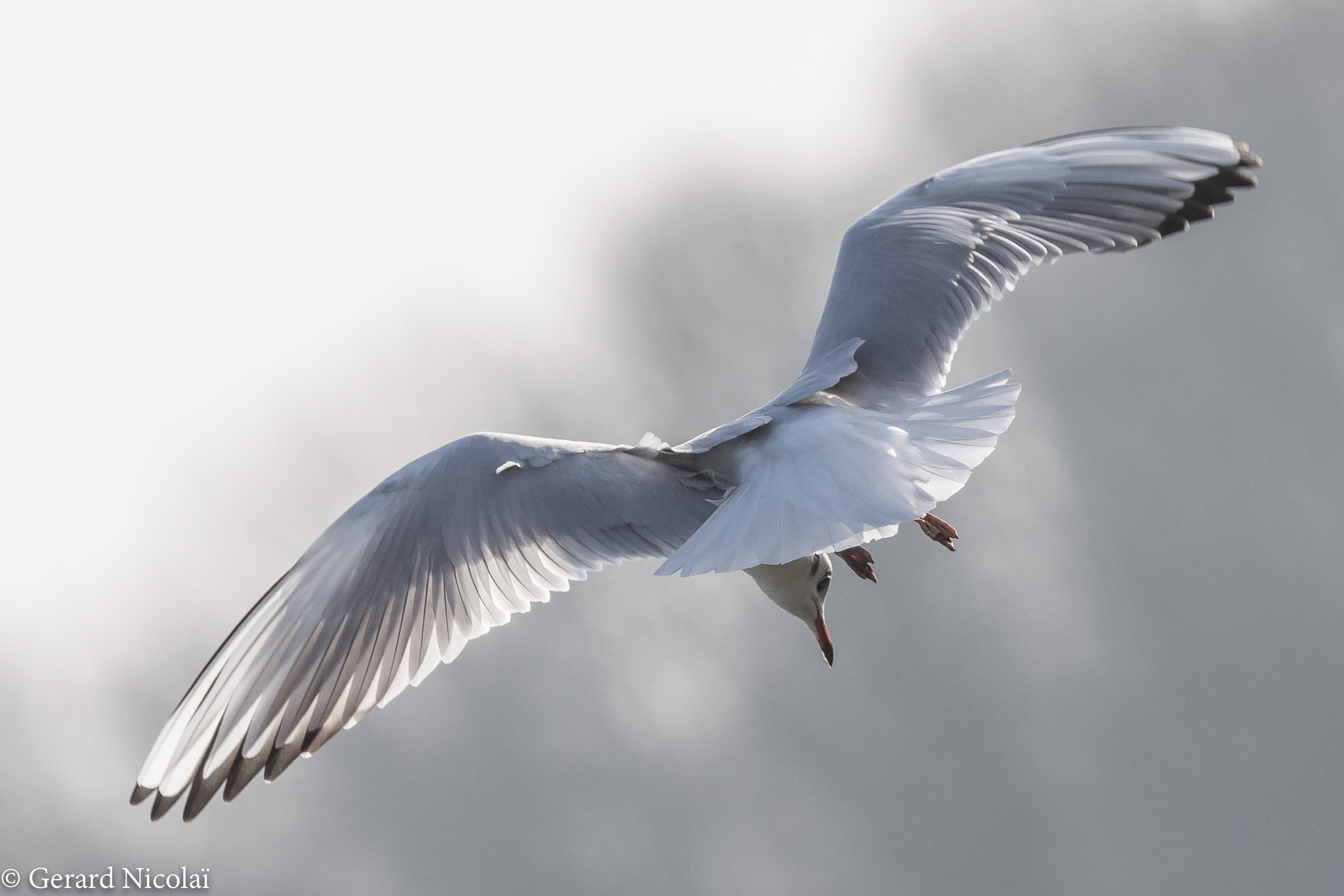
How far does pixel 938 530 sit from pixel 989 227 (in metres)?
0.61

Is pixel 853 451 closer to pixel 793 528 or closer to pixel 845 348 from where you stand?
pixel 793 528

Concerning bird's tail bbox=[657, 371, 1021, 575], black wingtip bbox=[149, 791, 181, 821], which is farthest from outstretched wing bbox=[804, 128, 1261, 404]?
black wingtip bbox=[149, 791, 181, 821]

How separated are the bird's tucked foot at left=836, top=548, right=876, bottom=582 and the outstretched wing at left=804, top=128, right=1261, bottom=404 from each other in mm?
299

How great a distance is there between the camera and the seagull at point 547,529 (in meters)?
1.63

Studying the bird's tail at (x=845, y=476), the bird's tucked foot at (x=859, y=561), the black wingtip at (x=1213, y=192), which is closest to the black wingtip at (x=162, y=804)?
the bird's tail at (x=845, y=476)

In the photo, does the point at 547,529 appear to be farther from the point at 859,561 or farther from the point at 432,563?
the point at 859,561

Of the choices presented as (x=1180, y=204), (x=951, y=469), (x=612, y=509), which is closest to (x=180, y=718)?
(x=612, y=509)

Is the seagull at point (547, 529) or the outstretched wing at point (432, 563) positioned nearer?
the seagull at point (547, 529)

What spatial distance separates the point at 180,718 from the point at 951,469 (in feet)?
3.95

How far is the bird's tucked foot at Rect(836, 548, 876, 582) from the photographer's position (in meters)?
2.20

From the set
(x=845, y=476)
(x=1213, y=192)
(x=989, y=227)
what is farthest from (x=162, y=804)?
(x=1213, y=192)

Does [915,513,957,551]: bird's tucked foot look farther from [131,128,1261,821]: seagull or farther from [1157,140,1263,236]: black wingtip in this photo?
[1157,140,1263,236]: black wingtip

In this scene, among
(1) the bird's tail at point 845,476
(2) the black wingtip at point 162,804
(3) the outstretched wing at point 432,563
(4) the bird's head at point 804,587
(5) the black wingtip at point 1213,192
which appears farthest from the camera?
(5) the black wingtip at point 1213,192

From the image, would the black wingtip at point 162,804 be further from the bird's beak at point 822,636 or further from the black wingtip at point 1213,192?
the black wingtip at point 1213,192
